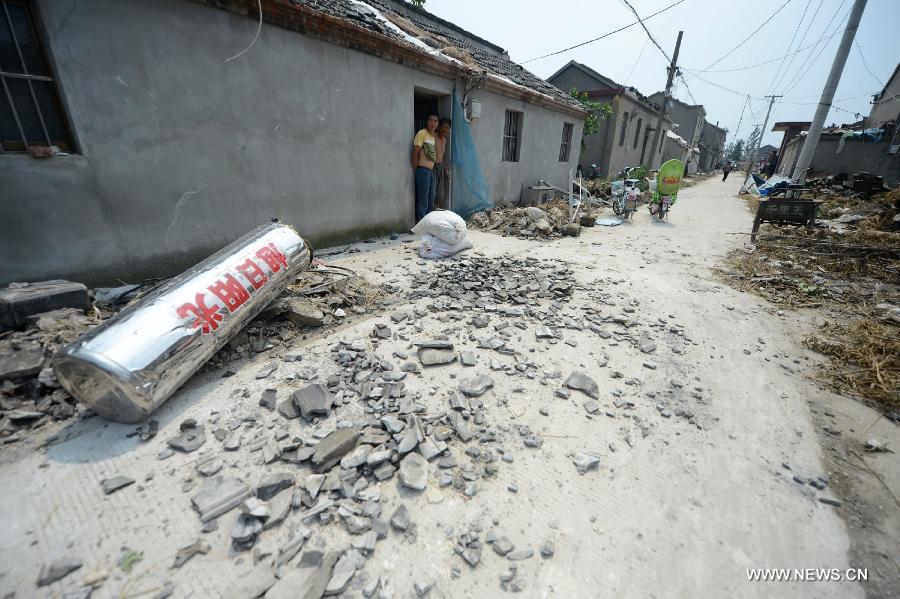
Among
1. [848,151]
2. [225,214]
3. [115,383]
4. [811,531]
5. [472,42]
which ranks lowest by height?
[811,531]

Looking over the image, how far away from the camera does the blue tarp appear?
23.5 feet

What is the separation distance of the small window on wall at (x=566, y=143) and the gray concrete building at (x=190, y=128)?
266 inches

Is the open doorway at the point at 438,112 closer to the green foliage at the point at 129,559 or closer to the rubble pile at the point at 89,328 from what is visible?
the rubble pile at the point at 89,328

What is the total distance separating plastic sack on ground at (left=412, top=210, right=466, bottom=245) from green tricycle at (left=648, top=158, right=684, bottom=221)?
6.48 metres

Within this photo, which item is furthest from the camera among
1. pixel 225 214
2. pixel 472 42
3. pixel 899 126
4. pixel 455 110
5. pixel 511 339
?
pixel 899 126

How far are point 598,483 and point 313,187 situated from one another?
5.06 meters

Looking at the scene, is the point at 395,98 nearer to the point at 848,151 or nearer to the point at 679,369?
the point at 679,369

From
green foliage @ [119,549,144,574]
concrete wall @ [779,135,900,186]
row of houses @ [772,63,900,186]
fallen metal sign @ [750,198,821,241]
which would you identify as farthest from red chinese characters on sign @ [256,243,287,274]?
concrete wall @ [779,135,900,186]

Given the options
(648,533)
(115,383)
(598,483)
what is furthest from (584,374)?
(115,383)

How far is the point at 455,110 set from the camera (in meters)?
7.06

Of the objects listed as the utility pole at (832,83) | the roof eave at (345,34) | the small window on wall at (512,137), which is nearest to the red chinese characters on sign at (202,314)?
the roof eave at (345,34)

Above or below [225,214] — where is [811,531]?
below

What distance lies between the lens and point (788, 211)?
663 centimetres

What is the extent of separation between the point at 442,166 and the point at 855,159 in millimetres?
18951
